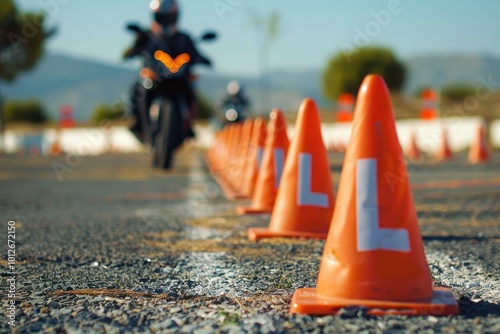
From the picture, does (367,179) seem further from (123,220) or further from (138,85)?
(138,85)

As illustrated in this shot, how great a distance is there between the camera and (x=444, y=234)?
19.7ft

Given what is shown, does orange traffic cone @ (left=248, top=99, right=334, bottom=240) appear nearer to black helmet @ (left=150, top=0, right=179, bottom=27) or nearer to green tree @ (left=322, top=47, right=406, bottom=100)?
black helmet @ (left=150, top=0, right=179, bottom=27)

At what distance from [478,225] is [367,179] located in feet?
10.8

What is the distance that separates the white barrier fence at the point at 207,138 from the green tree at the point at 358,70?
4298 cm

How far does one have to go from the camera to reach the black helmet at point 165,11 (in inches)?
513

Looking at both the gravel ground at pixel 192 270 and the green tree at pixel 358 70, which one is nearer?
the gravel ground at pixel 192 270

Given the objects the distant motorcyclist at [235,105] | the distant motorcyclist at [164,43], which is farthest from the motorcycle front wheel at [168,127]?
the distant motorcyclist at [235,105]

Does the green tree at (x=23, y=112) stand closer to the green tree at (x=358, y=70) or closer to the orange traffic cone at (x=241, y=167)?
the green tree at (x=358, y=70)

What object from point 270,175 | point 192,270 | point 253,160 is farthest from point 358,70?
point 192,270

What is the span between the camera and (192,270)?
4.43 meters

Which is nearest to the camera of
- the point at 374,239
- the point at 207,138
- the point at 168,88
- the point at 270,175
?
the point at 374,239

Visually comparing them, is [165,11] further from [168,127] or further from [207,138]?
[207,138]

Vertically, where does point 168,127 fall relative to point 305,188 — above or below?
above

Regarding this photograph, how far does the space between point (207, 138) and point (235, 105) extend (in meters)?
27.2
